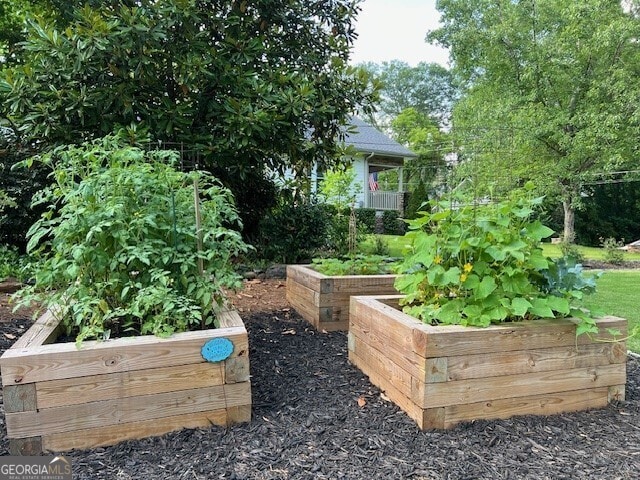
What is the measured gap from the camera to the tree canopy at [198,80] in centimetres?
422

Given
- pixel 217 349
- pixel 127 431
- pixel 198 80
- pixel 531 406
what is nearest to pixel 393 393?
pixel 531 406

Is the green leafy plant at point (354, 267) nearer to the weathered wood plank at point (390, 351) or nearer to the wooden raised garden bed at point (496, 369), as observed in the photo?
the weathered wood plank at point (390, 351)

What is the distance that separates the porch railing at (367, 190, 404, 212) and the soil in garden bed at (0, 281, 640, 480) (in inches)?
616

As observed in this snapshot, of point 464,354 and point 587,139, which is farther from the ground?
point 587,139

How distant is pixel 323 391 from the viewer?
2.47 meters

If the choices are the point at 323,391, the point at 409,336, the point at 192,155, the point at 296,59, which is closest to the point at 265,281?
the point at 192,155

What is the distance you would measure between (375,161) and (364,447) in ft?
51.8

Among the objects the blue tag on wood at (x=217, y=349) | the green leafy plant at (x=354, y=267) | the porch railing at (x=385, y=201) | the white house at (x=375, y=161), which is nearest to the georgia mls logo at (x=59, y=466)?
the blue tag on wood at (x=217, y=349)

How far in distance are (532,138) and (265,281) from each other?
388 inches

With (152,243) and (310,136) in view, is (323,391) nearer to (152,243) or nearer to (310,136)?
(152,243)

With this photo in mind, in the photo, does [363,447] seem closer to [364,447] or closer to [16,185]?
[364,447]

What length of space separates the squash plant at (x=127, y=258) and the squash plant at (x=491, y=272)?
1040 millimetres

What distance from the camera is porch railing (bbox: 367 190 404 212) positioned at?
17984 mm
